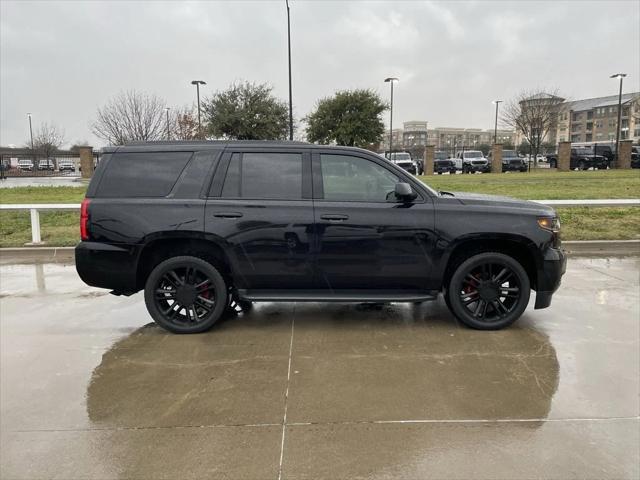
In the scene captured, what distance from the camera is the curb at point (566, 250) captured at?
929 cm

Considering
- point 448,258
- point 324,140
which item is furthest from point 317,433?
point 324,140

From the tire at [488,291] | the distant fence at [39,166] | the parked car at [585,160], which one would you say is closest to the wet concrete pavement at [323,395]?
the tire at [488,291]

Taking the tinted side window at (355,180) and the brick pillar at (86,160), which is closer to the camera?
the tinted side window at (355,180)

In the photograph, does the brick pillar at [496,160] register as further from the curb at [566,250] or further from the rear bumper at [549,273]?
the rear bumper at [549,273]

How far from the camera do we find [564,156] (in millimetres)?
38688

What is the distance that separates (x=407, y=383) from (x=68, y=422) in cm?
243

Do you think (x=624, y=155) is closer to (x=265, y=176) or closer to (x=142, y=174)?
(x=265, y=176)

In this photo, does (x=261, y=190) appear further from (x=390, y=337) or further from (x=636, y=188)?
(x=636, y=188)

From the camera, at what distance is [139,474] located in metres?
2.88

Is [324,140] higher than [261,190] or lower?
higher

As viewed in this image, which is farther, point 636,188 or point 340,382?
point 636,188

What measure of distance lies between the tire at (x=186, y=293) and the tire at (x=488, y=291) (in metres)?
2.35

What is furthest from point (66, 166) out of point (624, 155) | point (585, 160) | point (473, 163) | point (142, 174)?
point (142, 174)

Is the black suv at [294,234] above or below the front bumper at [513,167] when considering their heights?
below
